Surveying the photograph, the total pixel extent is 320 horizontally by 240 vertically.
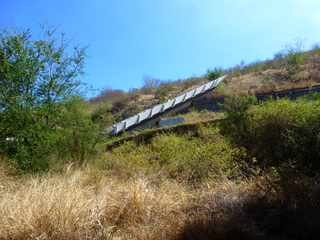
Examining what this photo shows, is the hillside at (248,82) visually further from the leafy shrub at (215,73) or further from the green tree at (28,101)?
the green tree at (28,101)

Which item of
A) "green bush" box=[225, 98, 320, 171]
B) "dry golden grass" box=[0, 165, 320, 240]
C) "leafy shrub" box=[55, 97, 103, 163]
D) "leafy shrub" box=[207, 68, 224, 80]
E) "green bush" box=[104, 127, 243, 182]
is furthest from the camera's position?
"leafy shrub" box=[207, 68, 224, 80]

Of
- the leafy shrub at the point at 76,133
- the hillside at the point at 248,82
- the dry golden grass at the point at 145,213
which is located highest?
the hillside at the point at 248,82

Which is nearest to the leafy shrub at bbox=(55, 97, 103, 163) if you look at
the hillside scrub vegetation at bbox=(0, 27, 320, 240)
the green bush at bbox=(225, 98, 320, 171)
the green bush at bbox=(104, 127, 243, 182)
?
the hillside scrub vegetation at bbox=(0, 27, 320, 240)

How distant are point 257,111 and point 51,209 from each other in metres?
5.15

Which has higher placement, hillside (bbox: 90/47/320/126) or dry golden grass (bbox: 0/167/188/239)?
hillside (bbox: 90/47/320/126)

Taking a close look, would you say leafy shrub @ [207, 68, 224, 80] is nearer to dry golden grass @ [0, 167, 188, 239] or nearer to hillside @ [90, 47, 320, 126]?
hillside @ [90, 47, 320, 126]

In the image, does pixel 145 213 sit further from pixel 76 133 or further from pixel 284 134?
pixel 76 133

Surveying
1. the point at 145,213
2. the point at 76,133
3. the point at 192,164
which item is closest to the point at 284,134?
the point at 145,213

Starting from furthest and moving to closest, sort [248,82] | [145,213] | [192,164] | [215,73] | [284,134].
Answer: [215,73] < [248,82] < [192,164] < [284,134] < [145,213]

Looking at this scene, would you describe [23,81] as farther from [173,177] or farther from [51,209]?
[51,209]

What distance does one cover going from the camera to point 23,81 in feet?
33.7

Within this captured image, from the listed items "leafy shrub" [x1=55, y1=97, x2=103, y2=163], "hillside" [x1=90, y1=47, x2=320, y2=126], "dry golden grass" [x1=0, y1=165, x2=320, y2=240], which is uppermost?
"hillside" [x1=90, y1=47, x2=320, y2=126]

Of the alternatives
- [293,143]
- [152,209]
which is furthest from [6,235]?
[293,143]

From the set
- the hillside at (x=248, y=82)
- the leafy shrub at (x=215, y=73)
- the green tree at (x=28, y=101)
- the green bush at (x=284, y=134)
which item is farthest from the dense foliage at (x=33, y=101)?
the leafy shrub at (x=215, y=73)
